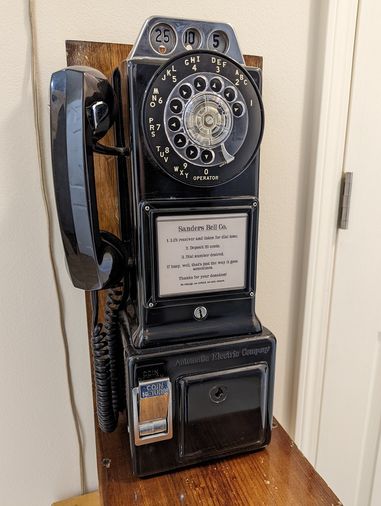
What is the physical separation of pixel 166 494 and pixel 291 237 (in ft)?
1.65

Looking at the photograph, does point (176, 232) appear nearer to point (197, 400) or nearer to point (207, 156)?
point (207, 156)

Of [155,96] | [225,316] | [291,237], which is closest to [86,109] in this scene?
[155,96]

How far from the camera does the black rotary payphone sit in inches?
18.1

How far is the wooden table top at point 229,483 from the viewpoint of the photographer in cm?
52

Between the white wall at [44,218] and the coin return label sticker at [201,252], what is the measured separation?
24cm

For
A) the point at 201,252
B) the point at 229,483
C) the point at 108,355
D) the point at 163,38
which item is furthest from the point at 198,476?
the point at 163,38

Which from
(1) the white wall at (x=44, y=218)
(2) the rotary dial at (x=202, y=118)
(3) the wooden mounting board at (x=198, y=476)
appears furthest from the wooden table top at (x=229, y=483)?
(2) the rotary dial at (x=202, y=118)

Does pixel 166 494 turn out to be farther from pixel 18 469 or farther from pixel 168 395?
pixel 18 469

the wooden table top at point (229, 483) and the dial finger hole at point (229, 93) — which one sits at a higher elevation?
the dial finger hole at point (229, 93)

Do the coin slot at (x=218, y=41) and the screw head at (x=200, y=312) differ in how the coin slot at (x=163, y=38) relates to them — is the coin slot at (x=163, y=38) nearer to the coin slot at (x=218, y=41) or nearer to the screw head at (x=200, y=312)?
the coin slot at (x=218, y=41)

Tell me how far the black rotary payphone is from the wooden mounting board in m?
0.02

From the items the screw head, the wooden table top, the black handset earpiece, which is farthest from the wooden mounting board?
the screw head

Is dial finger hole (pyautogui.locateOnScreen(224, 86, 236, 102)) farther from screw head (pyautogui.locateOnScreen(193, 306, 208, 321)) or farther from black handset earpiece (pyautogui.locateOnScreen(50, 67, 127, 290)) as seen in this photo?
screw head (pyautogui.locateOnScreen(193, 306, 208, 321))

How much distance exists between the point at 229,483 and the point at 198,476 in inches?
1.8
